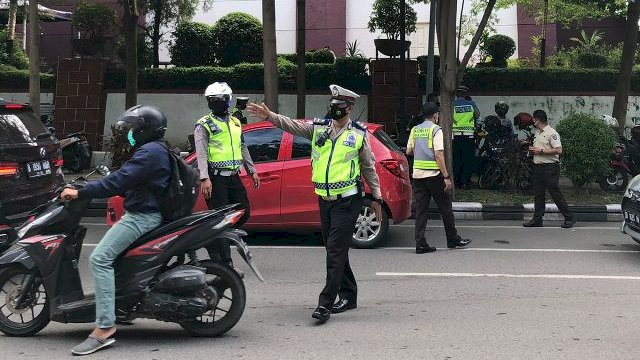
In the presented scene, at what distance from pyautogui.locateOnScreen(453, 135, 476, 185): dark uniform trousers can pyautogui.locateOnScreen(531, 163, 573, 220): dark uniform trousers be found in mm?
3119

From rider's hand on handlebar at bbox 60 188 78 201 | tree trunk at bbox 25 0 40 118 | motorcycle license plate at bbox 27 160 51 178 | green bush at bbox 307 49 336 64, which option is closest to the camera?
rider's hand on handlebar at bbox 60 188 78 201

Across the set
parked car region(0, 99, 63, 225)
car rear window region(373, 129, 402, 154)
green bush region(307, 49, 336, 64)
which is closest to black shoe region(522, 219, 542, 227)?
car rear window region(373, 129, 402, 154)

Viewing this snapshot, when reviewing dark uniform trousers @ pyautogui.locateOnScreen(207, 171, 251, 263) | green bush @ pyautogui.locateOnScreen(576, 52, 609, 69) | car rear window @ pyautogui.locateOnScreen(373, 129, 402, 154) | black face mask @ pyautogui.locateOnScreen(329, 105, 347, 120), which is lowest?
dark uniform trousers @ pyautogui.locateOnScreen(207, 171, 251, 263)

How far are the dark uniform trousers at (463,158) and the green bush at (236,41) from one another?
9.14 m

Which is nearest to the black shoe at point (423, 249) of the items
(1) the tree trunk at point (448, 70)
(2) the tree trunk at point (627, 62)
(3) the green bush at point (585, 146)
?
(1) the tree trunk at point (448, 70)

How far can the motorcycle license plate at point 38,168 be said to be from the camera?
295 inches

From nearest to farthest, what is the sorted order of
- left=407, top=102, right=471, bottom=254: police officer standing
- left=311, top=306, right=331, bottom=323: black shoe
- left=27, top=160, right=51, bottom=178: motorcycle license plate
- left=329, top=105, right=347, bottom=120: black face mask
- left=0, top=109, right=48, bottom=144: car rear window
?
left=311, top=306, right=331, bottom=323: black shoe → left=329, top=105, right=347, bottom=120: black face mask → left=0, top=109, right=48, bottom=144: car rear window → left=27, top=160, right=51, bottom=178: motorcycle license plate → left=407, top=102, right=471, bottom=254: police officer standing

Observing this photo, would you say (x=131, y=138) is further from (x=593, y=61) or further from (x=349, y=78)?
(x=593, y=61)

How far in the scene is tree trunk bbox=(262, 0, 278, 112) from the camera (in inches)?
509

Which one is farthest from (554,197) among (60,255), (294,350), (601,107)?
(601,107)

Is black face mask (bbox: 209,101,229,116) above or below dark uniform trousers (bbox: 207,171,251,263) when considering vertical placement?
above

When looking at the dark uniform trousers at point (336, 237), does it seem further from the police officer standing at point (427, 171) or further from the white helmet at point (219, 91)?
the police officer standing at point (427, 171)

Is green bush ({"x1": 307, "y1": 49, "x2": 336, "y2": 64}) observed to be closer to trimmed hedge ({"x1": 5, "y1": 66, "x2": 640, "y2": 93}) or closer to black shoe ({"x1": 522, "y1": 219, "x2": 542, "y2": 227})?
trimmed hedge ({"x1": 5, "y1": 66, "x2": 640, "y2": 93})

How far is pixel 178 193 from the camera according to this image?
5.21m
